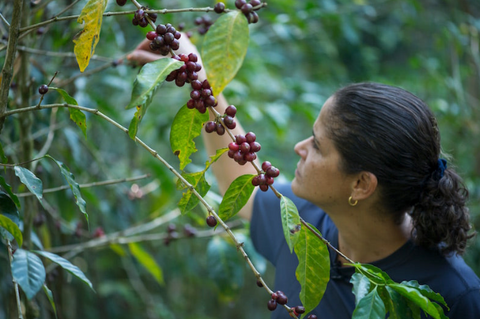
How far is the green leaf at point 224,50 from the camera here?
58 cm

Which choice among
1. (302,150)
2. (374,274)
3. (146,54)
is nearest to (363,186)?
(302,150)

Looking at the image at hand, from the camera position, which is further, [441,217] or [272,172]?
[441,217]

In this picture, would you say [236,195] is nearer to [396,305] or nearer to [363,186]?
[396,305]

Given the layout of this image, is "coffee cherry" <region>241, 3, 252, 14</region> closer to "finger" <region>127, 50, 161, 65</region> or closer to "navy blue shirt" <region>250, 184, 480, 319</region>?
"finger" <region>127, 50, 161, 65</region>

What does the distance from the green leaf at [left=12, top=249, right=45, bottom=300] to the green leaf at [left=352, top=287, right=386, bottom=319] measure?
0.42m

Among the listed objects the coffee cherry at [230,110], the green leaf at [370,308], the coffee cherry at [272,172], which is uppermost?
the coffee cherry at [230,110]

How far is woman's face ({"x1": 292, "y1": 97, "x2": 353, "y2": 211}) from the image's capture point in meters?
1.10

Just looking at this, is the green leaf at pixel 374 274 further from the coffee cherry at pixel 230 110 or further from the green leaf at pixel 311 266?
the coffee cherry at pixel 230 110

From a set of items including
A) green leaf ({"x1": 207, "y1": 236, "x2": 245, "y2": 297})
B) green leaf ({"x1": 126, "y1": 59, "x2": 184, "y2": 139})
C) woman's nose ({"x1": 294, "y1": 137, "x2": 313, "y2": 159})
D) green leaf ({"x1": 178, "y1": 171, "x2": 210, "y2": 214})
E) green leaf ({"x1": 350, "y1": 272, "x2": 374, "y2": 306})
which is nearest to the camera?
green leaf ({"x1": 126, "y1": 59, "x2": 184, "y2": 139})

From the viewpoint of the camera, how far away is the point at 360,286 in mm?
660

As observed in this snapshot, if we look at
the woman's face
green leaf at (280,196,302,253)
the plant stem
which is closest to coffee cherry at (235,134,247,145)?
green leaf at (280,196,302,253)

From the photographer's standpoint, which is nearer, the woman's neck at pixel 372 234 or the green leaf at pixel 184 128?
the green leaf at pixel 184 128


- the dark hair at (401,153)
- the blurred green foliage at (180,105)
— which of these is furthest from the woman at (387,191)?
the blurred green foliage at (180,105)

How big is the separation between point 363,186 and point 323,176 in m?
0.10
